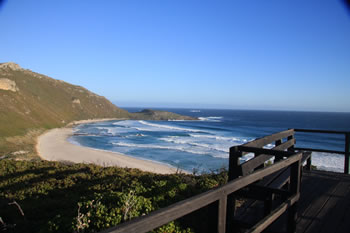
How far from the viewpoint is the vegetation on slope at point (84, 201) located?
4.00m

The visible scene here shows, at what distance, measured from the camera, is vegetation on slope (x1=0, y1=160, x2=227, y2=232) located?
4.00m

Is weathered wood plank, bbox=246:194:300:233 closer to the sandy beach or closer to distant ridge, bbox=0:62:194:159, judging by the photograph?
the sandy beach

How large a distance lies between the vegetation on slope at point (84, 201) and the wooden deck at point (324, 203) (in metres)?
1.62

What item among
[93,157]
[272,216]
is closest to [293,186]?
[272,216]

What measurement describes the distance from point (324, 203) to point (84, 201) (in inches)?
162

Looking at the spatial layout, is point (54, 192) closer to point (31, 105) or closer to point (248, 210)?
point (248, 210)

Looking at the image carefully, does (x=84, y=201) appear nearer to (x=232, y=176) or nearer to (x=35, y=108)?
(x=232, y=176)

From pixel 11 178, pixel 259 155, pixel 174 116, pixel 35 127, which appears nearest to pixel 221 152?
pixel 11 178

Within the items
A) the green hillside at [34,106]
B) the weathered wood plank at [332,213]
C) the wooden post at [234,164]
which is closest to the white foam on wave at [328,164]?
the weathered wood plank at [332,213]

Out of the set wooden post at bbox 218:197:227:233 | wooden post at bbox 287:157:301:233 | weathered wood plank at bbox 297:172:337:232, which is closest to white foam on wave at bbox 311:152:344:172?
weathered wood plank at bbox 297:172:337:232

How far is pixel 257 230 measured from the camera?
2094 mm

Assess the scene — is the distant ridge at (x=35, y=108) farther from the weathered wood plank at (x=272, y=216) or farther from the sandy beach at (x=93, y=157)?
the weathered wood plank at (x=272, y=216)

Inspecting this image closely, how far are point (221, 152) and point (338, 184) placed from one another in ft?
77.0

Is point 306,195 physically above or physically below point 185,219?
above
